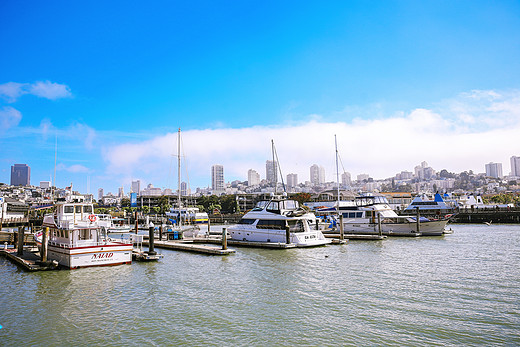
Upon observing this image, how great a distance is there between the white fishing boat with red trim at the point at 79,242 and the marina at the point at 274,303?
3.12ft

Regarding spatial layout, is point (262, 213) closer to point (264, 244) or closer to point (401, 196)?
point (264, 244)

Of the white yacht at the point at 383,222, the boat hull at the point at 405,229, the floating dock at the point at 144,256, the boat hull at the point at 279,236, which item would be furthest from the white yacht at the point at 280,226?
the boat hull at the point at 405,229

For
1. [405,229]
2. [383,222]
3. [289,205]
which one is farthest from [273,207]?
[405,229]

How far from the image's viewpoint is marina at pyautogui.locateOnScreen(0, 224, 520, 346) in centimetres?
1125

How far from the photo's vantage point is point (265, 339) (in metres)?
11.0

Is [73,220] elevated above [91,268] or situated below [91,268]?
above

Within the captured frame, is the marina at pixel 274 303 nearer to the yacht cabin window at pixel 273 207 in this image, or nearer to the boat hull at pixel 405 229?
the yacht cabin window at pixel 273 207

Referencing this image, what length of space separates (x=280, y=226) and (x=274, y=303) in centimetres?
1813

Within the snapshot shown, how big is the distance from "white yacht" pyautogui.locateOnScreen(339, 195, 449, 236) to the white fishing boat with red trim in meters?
29.1

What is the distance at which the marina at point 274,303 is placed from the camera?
443 inches

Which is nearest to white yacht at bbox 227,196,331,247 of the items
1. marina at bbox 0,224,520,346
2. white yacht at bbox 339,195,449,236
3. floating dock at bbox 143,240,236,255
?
floating dock at bbox 143,240,236,255

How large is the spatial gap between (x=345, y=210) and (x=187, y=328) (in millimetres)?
37621

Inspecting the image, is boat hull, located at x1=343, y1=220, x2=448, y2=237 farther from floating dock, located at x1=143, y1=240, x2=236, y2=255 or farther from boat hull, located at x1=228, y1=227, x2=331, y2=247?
floating dock, located at x1=143, y1=240, x2=236, y2=255

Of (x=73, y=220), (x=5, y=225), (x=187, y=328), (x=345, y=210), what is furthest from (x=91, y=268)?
(x=5, y=225)
